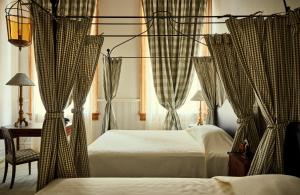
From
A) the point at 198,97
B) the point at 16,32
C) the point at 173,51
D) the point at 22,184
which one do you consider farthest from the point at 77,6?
the point at 22,184

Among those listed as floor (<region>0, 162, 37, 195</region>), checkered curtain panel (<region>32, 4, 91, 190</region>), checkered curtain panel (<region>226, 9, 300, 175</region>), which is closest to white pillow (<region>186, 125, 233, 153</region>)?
checkered curtain panel (<region>226, 9, 300, 175</region>)

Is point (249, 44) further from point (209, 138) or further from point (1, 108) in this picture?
point (1, 108)

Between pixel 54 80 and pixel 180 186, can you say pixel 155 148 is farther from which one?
pixel 54 80

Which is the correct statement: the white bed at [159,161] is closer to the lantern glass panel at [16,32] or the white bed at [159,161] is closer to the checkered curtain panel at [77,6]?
the lantern glass panel at [16,32]

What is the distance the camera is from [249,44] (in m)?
2.48

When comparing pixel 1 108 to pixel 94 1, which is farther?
pixel 94 1

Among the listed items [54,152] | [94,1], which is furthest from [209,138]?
[94,1]

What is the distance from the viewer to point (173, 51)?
616 centimetres

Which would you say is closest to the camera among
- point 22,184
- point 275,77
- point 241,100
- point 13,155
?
point 275,77

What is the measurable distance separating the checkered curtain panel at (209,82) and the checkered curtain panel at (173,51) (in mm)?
1219

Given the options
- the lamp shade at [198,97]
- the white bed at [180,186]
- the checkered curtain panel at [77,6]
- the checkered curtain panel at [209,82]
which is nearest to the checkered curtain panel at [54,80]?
the white bed at [180,186]

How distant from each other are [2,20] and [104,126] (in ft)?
9.35

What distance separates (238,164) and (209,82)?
225cm

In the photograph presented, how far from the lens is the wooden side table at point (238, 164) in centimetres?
264
